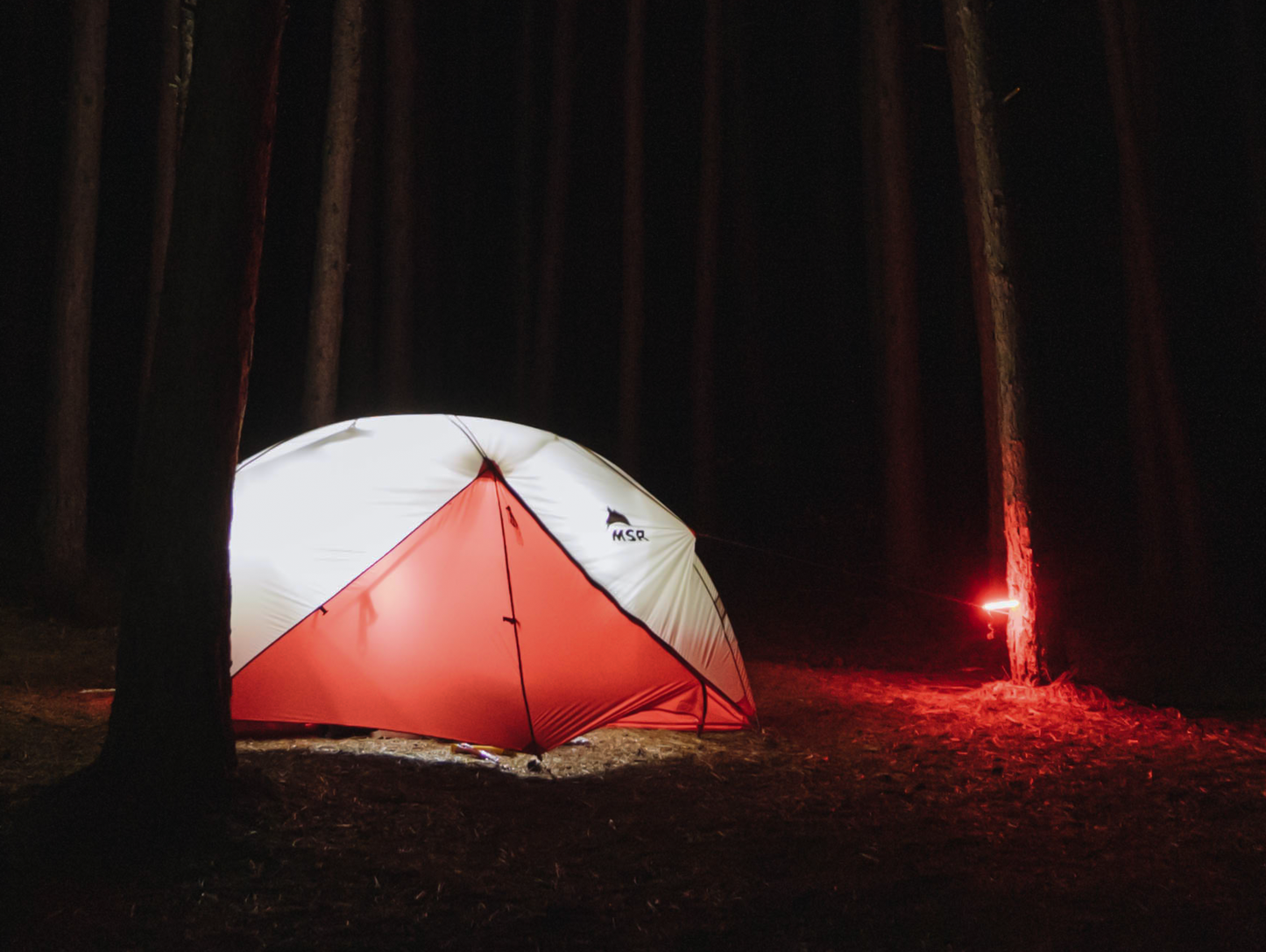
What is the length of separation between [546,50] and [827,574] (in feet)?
38.0

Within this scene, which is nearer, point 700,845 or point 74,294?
point 700,845

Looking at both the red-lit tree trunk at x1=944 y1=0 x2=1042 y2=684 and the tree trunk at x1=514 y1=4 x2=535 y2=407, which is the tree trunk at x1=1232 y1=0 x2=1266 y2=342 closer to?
the red-lit tree trunk at x1=944 y1=0 x2=1042 y2=684

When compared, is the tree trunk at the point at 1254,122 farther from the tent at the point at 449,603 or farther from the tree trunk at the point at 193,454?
the tree trunk at the point at 193,454

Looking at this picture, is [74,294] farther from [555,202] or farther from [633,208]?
[555,202]

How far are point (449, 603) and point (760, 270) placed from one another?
1319 centimetres

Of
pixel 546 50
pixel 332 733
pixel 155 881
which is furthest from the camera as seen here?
pixel 546 50

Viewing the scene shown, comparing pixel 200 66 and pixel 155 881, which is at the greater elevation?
pixel 200 66

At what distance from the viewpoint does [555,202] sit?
1598cm

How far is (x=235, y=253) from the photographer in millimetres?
4406

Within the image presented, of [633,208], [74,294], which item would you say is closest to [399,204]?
[633,208]

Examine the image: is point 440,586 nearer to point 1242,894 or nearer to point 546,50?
point 1242,894

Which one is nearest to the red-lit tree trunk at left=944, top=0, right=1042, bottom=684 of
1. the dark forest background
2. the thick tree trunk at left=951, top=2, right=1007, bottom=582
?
the thick tree trunk at left=951, top=2, right=1007, bottom=582

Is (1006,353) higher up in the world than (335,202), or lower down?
lower down

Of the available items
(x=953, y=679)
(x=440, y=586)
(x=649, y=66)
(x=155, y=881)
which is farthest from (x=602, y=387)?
(x=155, y=881)
